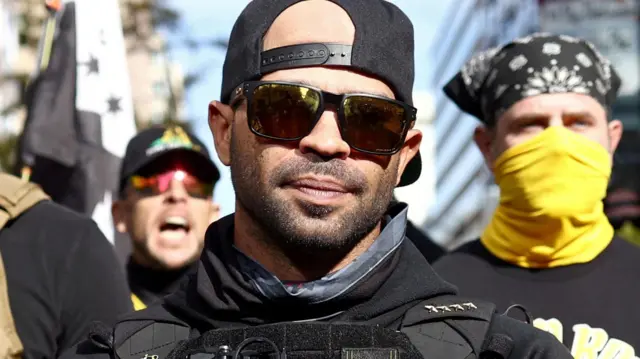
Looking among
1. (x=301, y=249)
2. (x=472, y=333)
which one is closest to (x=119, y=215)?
(x=301, y=249)

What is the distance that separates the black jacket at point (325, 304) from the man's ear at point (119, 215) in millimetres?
3078

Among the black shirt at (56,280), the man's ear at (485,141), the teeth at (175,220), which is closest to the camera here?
the black shirt at (56,280)

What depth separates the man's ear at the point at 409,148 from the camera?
10.1 ft

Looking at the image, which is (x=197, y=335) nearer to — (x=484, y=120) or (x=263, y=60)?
(x=263, y=60)

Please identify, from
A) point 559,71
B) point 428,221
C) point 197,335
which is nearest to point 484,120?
point 559,71

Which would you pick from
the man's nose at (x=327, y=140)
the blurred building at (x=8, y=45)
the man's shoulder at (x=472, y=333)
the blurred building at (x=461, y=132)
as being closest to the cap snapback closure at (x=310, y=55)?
the man's nose at (x=327, y=140)

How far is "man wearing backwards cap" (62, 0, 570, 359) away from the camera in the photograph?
8.95 feet

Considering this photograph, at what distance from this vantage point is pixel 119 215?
20.1 feet

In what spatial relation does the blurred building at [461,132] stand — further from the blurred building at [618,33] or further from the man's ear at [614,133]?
the man's ear at [614,133]

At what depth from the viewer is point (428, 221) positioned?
132 m

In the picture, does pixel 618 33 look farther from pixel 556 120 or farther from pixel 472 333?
pixel 472 333

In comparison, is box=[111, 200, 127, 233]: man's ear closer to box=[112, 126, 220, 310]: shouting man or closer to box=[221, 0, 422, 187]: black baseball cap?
box=[112, 126, 220, 310]: shouting man

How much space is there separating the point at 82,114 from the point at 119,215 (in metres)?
1.27

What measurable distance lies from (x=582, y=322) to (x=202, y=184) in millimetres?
2493
